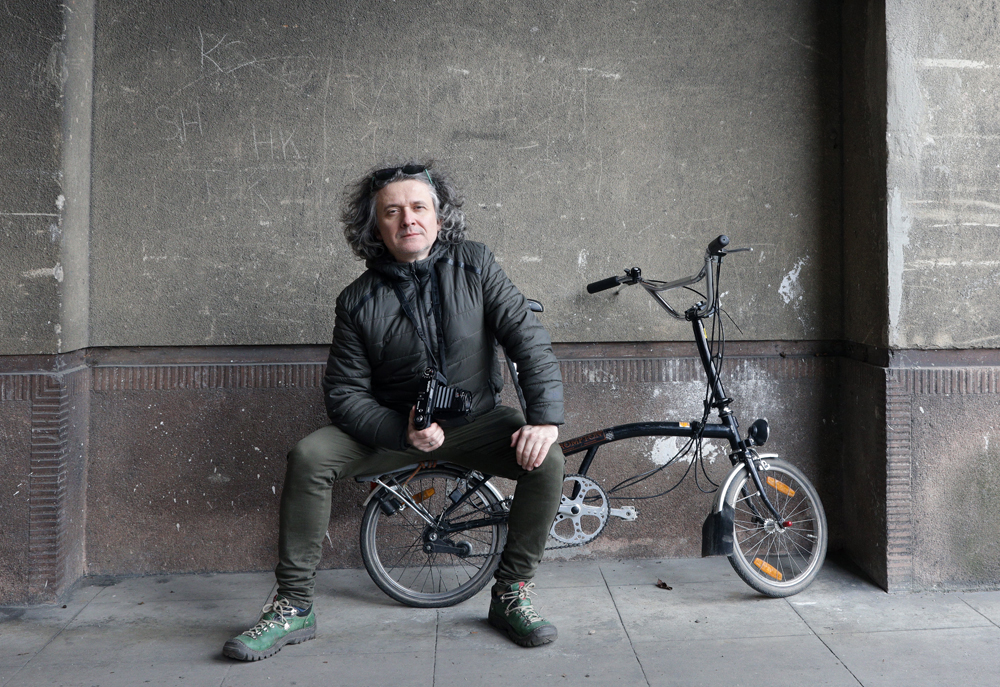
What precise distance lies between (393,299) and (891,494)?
2.34 metres

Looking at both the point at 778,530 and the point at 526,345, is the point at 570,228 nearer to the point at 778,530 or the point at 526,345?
the point at 526,345

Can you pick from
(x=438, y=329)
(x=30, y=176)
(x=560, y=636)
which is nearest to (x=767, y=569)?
(x=560, y=636)

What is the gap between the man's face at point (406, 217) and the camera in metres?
3.15

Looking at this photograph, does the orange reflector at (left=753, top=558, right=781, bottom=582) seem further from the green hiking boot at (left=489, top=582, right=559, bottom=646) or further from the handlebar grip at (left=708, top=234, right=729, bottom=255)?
the handlebar grip at (left=708, top=234, right=729, bottom=255)

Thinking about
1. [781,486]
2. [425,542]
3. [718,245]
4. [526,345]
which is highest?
[718,245]

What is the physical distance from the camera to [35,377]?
338 cm

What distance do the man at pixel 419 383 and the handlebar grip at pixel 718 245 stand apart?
786 millimetres

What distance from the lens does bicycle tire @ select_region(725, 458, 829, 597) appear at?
3.40 meters

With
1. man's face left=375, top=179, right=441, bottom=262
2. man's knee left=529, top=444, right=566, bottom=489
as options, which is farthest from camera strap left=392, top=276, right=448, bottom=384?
man's knee left=529, top=444, right=566, bottom=489

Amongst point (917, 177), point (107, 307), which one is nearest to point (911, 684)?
point (917, 177)

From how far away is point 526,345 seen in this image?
10.4ft

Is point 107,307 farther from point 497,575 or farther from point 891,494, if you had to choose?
point 891,494

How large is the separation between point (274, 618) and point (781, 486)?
7.30 feet

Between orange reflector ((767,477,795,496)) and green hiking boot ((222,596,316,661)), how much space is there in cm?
204
